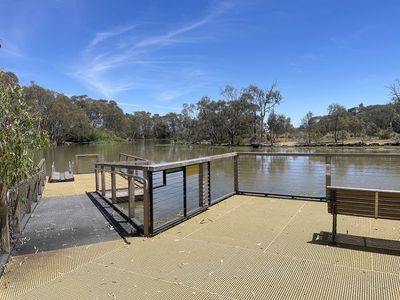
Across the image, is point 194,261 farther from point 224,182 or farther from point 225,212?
point 224,182

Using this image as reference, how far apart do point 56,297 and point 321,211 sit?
4226 mm

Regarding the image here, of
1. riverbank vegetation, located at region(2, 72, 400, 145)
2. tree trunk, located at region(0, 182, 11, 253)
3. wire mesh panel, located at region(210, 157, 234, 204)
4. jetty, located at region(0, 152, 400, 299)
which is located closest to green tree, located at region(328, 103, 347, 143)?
riverbank vegetation, located at region(2, 72, 400, 145)

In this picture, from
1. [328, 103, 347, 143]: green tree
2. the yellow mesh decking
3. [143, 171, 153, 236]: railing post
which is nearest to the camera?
the yellow mesh decking

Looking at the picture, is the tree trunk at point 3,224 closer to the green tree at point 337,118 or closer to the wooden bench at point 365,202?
the wooden bench at point 365,202

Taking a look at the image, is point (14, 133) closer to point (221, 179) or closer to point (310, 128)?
point (221, 179)

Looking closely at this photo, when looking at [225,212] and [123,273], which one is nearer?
[123,273]

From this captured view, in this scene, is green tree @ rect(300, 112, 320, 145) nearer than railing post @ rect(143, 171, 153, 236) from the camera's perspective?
No

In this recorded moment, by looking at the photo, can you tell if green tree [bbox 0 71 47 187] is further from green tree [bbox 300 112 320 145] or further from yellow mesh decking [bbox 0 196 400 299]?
green tree [bbox 300 112 320 145]

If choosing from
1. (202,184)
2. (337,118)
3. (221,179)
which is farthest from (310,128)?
(202,184)

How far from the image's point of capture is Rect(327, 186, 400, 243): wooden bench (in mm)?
3721

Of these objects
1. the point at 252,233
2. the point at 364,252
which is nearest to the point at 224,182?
the point at 252,233

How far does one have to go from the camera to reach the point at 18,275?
338cm

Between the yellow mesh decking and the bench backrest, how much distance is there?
413mm

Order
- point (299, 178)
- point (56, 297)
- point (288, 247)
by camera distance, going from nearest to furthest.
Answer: point (56, 297)
point (288, 247)
point (299, 178)
